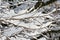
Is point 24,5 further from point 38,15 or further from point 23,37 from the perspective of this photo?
point 23,37

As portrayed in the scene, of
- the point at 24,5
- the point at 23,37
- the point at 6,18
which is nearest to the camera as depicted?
the point at 23,37

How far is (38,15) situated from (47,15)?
5 centimetres

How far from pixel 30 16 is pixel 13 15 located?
0.10 meters

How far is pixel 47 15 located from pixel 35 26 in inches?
5.2

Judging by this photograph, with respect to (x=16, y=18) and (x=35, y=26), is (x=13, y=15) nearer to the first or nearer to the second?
(x=16, y=18)

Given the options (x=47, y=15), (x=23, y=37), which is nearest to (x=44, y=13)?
(x=47, y=15)

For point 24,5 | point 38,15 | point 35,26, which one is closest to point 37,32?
point 35,26

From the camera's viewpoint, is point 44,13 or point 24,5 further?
point 24,5

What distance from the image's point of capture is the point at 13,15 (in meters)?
1.17

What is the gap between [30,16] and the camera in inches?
45.4

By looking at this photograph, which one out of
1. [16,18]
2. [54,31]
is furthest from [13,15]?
[54,31]

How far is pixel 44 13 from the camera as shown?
→ 120cm

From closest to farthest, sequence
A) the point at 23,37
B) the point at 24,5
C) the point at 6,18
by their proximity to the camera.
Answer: the point at 23,37 < the point at 6,18 < the point at 24,5

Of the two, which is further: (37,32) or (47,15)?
(47,15)
